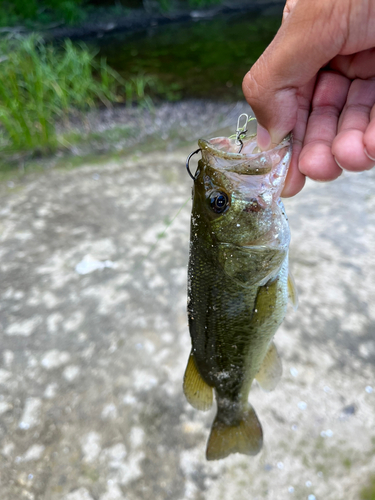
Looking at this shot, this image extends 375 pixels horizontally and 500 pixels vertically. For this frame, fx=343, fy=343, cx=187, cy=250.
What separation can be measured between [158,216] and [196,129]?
8.12 ft

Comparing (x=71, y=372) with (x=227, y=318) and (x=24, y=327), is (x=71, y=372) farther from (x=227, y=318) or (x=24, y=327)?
(x=227, y=318)

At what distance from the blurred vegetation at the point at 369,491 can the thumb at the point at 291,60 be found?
1.77 meters

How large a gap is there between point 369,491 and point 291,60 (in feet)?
6.73

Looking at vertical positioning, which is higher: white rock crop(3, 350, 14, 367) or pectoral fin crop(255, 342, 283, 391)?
pectoral fin crop(255, 342, 283, 391)

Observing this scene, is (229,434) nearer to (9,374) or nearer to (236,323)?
(236,323)

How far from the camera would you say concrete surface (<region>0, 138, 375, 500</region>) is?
1.86 meters

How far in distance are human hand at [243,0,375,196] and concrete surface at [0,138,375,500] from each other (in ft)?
4.43

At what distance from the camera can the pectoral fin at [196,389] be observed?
1549mm

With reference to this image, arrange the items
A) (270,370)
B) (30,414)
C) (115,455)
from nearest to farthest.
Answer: (270,370) < (115,455) < (30,414)

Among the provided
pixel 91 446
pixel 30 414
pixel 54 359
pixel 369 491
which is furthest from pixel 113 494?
pixel 369 491

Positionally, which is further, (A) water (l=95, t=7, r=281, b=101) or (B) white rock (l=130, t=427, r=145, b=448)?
(A) water (l=95, t=7, r=281, b=101)

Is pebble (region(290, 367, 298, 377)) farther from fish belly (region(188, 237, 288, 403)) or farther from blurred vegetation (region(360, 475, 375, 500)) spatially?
fish belly (region(188, 237, 288, 403))

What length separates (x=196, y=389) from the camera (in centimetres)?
156

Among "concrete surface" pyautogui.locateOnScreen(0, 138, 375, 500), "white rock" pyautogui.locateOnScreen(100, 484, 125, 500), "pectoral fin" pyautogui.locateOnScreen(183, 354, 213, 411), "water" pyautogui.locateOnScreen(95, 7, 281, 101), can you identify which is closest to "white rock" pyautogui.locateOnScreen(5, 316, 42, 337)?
"concrete surface" pyautogui.locateOnScreen(0, 138, 375, 500)
